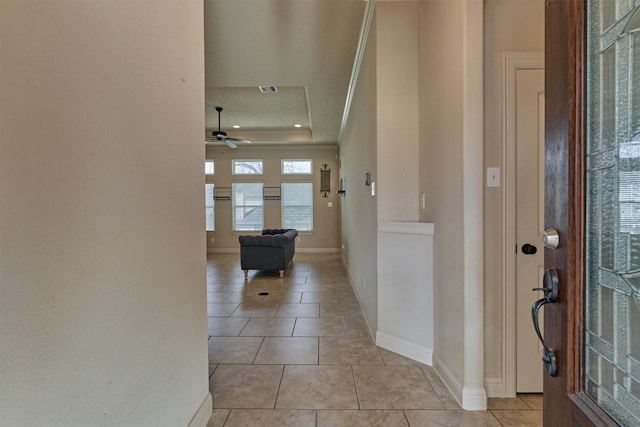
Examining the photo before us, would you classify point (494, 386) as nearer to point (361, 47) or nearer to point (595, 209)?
point (595, 209)

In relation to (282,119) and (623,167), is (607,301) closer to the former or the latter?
(623,167)

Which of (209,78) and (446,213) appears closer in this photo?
(446,213)

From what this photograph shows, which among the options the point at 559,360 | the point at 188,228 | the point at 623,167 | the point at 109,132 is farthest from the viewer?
the point at 188,228

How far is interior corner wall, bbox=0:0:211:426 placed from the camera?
25.8 inches

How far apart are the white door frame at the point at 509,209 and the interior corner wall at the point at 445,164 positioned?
279mm

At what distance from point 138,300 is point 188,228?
0.46 meters

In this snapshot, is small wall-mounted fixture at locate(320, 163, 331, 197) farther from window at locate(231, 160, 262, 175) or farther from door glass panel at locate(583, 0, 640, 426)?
door glass panel at locate(583, 0, 640, 426)

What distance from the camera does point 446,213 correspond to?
197 cm

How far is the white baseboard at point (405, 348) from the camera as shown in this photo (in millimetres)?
2236

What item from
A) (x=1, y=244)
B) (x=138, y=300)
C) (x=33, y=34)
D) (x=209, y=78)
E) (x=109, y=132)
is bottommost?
(x=138, y=300)

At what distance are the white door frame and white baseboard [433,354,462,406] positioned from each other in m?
0.30

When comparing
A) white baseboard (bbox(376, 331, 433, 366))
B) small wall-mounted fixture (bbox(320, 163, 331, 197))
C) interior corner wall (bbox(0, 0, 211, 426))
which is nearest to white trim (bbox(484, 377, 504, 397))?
white baseboard (bbox(376, 331, 433, 366))

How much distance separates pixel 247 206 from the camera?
8.31 meters

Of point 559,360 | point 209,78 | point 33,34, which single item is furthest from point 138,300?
point 209,78
